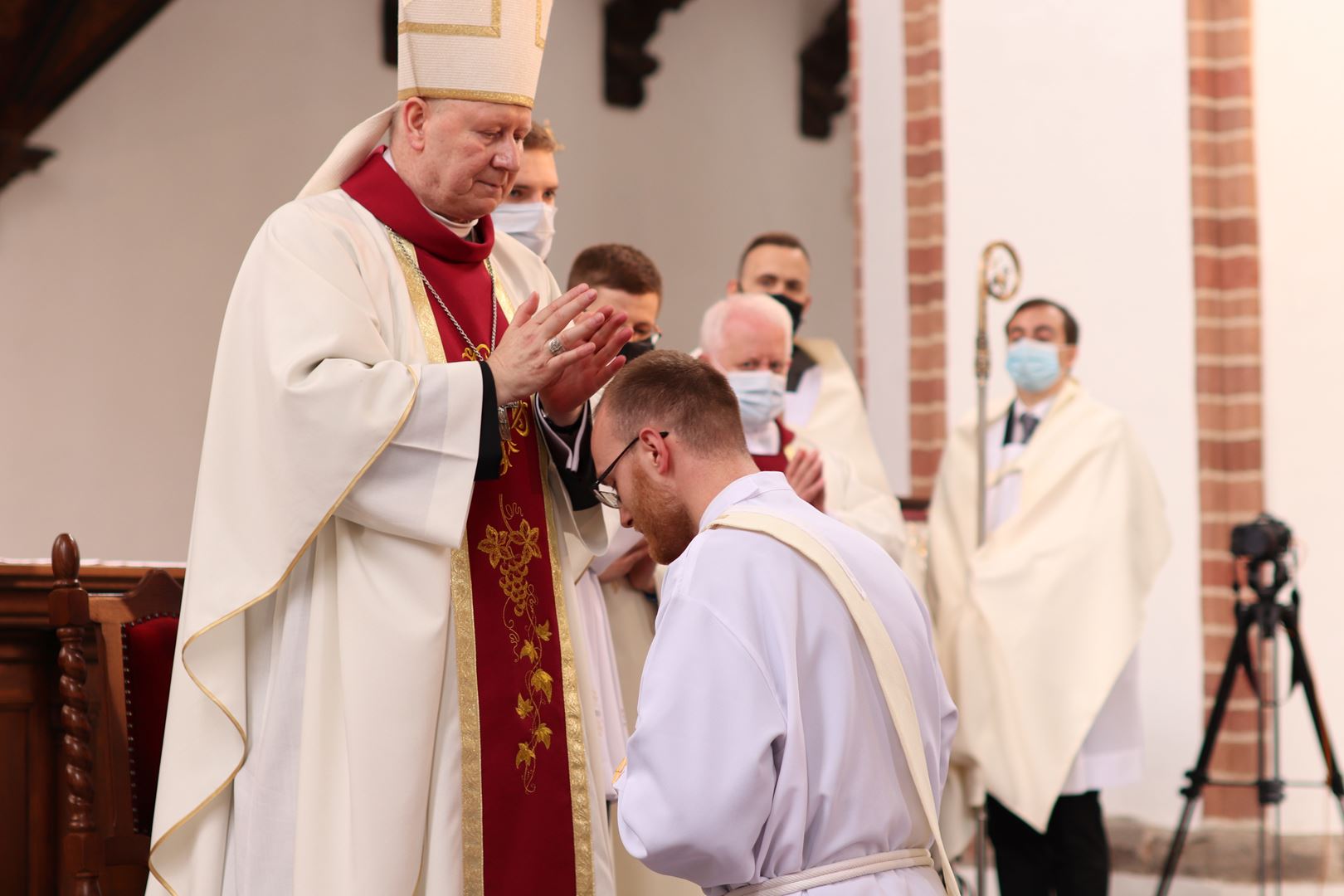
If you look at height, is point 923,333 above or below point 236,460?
above

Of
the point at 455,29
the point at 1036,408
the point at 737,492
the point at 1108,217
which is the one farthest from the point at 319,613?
the point at 1108,217

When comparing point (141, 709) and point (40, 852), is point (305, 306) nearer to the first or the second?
point (141, 709)

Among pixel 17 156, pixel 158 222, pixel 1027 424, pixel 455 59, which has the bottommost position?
pixel 1027 424

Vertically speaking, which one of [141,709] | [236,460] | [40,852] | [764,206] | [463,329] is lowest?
[40,852]

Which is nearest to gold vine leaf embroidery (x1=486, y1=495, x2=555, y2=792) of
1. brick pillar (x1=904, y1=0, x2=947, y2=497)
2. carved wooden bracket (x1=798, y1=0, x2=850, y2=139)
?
brick pillar (x1=904, y1=0, x2=947, y2=497)

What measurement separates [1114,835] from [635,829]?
5.66m

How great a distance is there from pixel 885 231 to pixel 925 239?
0.25 metres

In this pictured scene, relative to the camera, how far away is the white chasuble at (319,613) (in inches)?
107

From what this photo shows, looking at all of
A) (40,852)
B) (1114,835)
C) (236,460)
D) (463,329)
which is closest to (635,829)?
(236,460)

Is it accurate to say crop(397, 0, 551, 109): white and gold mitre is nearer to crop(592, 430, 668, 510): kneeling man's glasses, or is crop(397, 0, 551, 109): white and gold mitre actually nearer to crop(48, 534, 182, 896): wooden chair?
crop(592, 430, 668, 510): kneeling man's glasses

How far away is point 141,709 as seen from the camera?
3.33 m

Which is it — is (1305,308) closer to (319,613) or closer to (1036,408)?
(1036,408)

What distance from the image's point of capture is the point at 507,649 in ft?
9.82

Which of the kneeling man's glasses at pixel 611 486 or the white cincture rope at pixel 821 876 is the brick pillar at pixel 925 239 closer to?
the kneeling man's glasses at pixel 611 486
